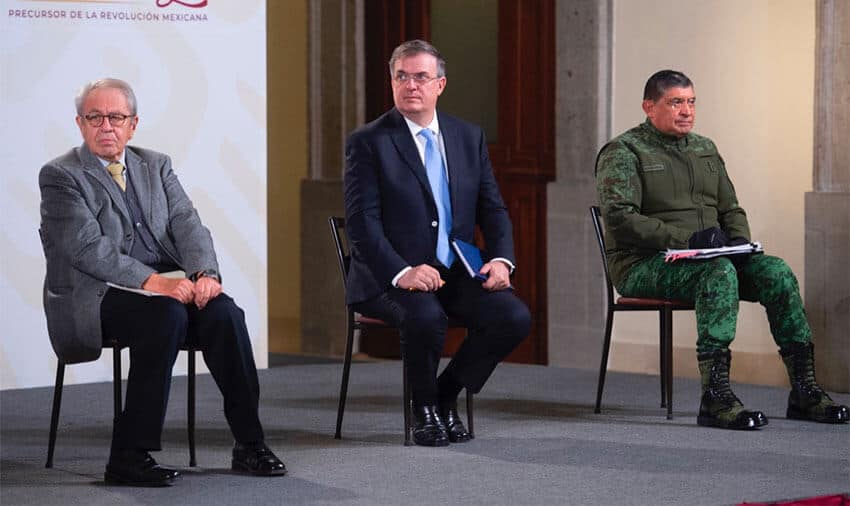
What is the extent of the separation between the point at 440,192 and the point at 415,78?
0.39 meters

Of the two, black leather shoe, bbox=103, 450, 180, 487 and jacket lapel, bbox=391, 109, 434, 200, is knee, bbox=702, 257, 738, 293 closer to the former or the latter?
jacket lapel, bbox=391, 109, 434, 200

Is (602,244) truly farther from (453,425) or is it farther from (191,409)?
(191,409)

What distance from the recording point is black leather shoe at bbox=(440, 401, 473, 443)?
5055 mm

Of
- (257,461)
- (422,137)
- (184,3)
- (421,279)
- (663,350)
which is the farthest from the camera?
(184,3)

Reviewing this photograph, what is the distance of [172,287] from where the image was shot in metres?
4.51

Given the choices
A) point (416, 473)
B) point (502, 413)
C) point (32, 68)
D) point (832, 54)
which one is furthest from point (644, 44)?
point (416, 473)

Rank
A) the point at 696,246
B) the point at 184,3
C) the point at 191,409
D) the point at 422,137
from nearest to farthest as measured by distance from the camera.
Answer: the point at 191,409 < the point at 422,137 < the point at 696,246 < the point at 184,3

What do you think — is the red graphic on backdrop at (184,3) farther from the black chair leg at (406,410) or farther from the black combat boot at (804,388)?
the black combat boot at (804,388)

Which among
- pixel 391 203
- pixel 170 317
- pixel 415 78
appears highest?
pixel 415 78

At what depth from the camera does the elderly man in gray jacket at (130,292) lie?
4.38 m

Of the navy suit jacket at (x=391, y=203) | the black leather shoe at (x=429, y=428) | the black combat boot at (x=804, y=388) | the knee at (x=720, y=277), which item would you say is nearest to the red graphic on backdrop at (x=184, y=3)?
the navy suit jacket at (x=391, y=203)

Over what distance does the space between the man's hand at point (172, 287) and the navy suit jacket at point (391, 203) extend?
0.72m

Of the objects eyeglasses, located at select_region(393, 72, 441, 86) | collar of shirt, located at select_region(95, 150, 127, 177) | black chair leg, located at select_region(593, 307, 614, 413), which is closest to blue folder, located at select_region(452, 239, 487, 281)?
eyeglasses, located at select_region(393, 72, 441, 86)

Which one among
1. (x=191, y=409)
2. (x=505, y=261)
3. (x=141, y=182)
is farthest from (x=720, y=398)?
(x=141, y=182)
